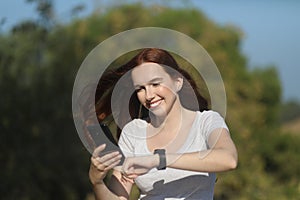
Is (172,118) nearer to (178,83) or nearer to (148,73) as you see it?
(178,83)

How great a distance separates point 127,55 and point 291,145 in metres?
27.0

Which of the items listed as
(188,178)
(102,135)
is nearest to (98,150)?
(102,135)

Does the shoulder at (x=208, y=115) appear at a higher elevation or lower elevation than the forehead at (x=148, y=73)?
lower

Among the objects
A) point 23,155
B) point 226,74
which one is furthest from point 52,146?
point 226,74

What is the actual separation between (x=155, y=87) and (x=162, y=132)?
34 cm

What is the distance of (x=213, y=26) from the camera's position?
110 ft

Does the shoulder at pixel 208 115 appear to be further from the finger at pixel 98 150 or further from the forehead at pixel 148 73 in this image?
the finger at pixel 98 150

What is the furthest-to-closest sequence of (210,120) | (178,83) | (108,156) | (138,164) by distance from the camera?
(178,83) → (210,120) → (108,156) → (138,164)

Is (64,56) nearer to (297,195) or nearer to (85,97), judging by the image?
(297,195)

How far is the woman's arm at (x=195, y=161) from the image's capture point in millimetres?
3941

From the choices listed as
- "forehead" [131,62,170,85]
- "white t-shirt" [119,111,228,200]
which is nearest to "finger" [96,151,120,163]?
"white t-shirt" [119,111,228,200]

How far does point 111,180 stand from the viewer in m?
4.75

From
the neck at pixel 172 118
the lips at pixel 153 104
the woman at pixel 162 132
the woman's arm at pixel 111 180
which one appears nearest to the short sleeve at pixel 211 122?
the woman at pixel 162 132

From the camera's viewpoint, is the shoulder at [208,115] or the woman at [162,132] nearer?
the woman at [162,132]
